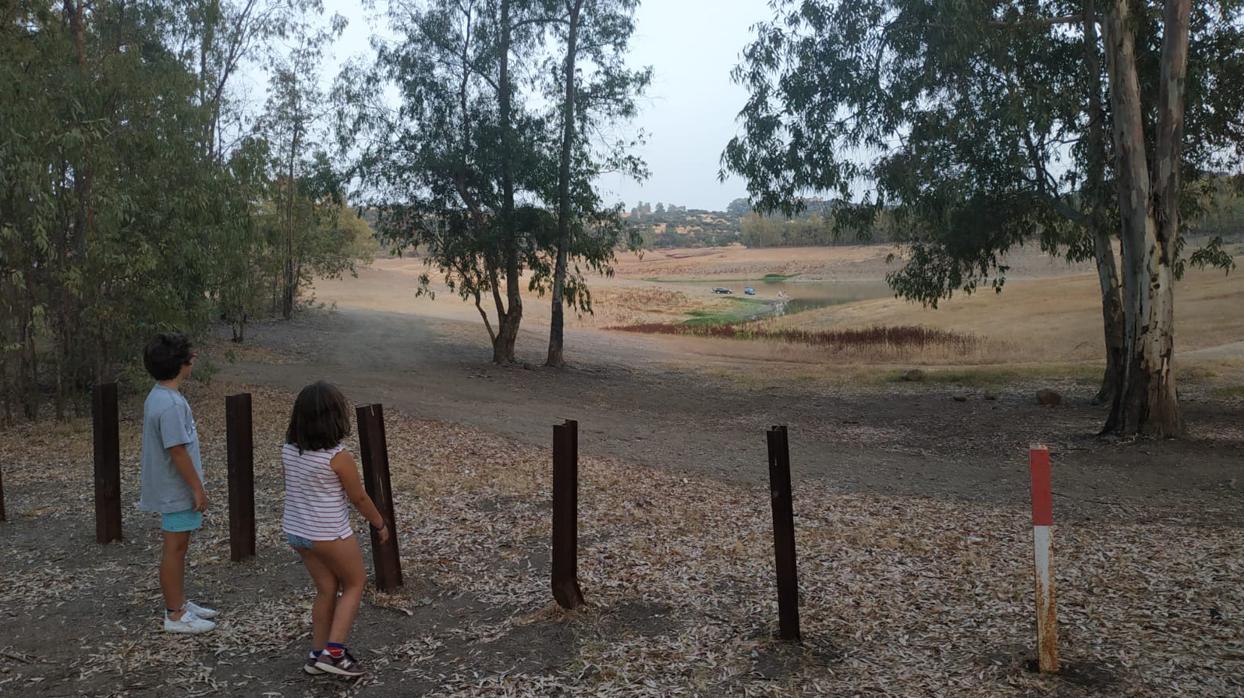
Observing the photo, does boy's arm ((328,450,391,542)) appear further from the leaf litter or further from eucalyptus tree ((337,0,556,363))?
eucalyptus tree ((337,0,556,363))

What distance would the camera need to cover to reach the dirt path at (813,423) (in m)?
10.2

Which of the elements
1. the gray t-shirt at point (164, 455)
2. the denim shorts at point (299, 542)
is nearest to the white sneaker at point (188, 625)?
the gray t-shirt at point (164, 455)

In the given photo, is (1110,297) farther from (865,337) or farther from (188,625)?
(865,337)

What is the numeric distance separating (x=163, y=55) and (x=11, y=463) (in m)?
6.72

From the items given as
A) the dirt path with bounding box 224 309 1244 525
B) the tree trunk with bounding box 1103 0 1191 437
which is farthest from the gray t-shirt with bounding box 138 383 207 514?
the tree trunk with bounding box 1103 0 1191 437

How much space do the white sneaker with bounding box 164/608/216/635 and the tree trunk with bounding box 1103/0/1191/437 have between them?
37.7 ft

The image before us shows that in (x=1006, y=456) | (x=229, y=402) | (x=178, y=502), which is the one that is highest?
(x=229, y=402)

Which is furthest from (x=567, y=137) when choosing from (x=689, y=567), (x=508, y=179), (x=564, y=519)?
(x=564, y=519)

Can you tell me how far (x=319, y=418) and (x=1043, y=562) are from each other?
3.50 metres

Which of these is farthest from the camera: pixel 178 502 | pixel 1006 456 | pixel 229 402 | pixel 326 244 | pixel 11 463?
pixel 326 244

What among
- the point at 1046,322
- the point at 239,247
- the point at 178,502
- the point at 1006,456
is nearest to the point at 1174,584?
the point at 178,502

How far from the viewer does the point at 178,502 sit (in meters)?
5.18

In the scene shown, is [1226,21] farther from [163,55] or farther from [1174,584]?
[163,55]

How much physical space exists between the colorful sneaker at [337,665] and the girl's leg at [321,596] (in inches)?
3.0
